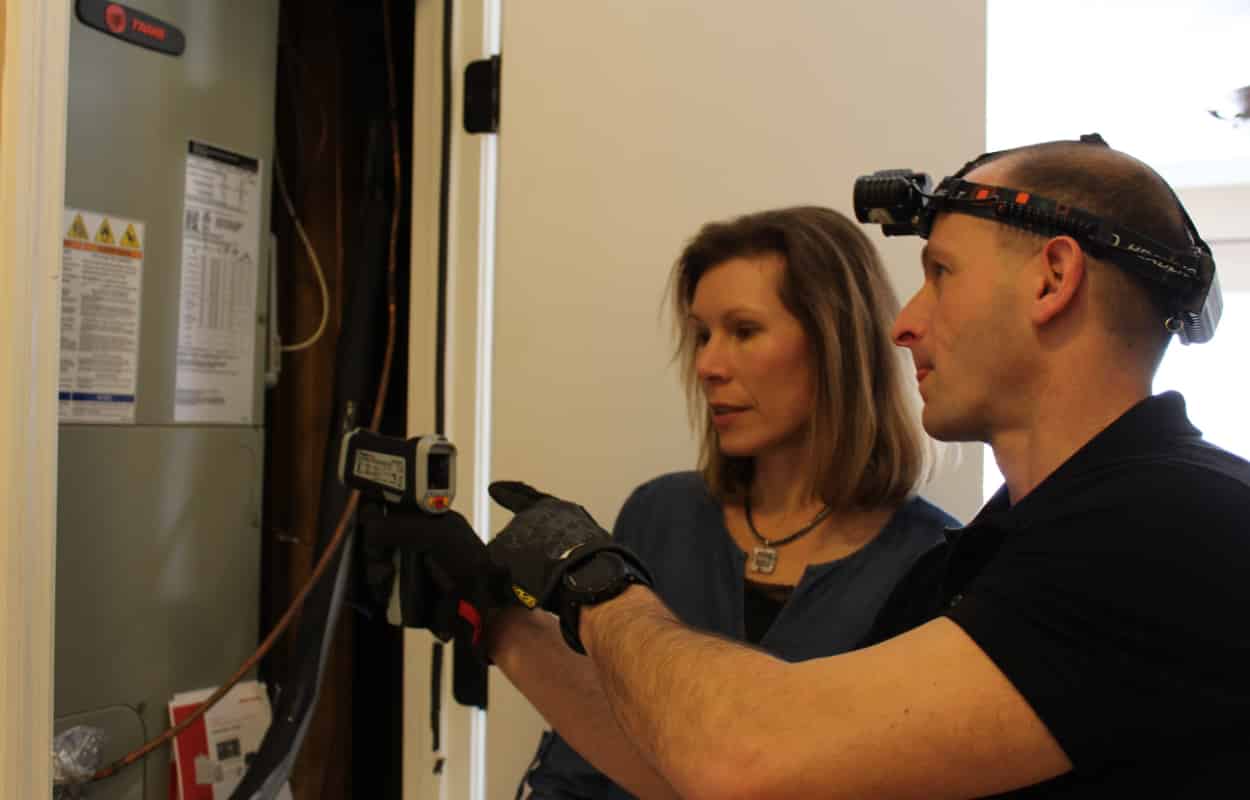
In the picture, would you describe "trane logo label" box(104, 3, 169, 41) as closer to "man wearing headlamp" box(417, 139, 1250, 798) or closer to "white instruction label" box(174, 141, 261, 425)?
"white instruction label" box(174, 141, 261, 425)

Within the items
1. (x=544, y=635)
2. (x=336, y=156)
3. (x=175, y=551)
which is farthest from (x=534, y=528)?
(x=336, y=156)

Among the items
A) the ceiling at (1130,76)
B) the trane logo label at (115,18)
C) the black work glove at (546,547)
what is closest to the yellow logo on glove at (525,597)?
the black work glove at (546,547)

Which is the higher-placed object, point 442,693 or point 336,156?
point 336,156

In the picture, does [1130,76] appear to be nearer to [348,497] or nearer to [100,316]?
[348,497]

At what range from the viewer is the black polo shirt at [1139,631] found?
0.62 metres

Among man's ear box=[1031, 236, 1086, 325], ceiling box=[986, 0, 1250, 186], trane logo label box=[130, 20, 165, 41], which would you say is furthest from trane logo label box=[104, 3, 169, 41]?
ceiling box=[986, 0, 1250, 186]

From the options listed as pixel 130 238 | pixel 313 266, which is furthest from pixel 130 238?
pixel 313 266

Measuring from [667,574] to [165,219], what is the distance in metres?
0.90

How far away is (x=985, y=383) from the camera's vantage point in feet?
2.80

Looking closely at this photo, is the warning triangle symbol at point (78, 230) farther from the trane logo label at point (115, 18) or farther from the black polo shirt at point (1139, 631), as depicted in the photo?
the black polo shirt at point (1139, 631)

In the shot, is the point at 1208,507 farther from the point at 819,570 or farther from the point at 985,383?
the point at 819,570

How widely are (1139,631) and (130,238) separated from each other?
1.32m

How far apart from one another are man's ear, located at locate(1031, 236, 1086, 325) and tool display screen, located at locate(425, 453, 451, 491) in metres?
0.69

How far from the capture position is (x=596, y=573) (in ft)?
2.97
